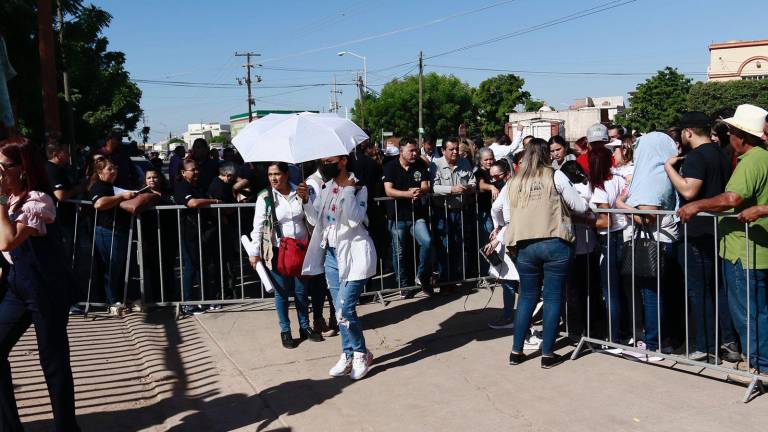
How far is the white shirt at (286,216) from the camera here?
641 centimetres

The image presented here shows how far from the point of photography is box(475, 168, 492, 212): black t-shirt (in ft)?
28.3

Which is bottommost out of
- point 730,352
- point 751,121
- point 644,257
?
point 730,352

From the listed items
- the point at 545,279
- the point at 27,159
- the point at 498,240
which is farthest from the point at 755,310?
the point at 27,159

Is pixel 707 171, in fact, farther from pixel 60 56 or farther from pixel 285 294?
pixel 60 56

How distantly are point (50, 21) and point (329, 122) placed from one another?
691 centimetres

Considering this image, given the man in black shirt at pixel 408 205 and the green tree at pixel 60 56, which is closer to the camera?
the man in black shirt at pixel 408 205

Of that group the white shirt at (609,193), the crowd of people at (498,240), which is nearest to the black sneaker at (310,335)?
the crowd of people at (498,240)

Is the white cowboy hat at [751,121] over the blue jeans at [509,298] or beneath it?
over

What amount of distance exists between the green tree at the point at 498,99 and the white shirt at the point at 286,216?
6170 cm

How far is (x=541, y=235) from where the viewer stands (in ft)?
18.1

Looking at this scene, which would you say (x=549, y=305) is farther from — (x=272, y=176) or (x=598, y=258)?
(x=272, y=176)

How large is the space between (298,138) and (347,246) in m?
0.96

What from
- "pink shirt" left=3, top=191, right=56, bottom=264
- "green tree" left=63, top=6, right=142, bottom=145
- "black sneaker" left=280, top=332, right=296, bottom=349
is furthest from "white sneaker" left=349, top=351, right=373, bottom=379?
"green tree" left=63, top=6, right=142, bottom=145

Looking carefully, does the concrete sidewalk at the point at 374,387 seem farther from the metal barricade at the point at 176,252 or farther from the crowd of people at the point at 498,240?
the metal barricade at the point at 176,252
